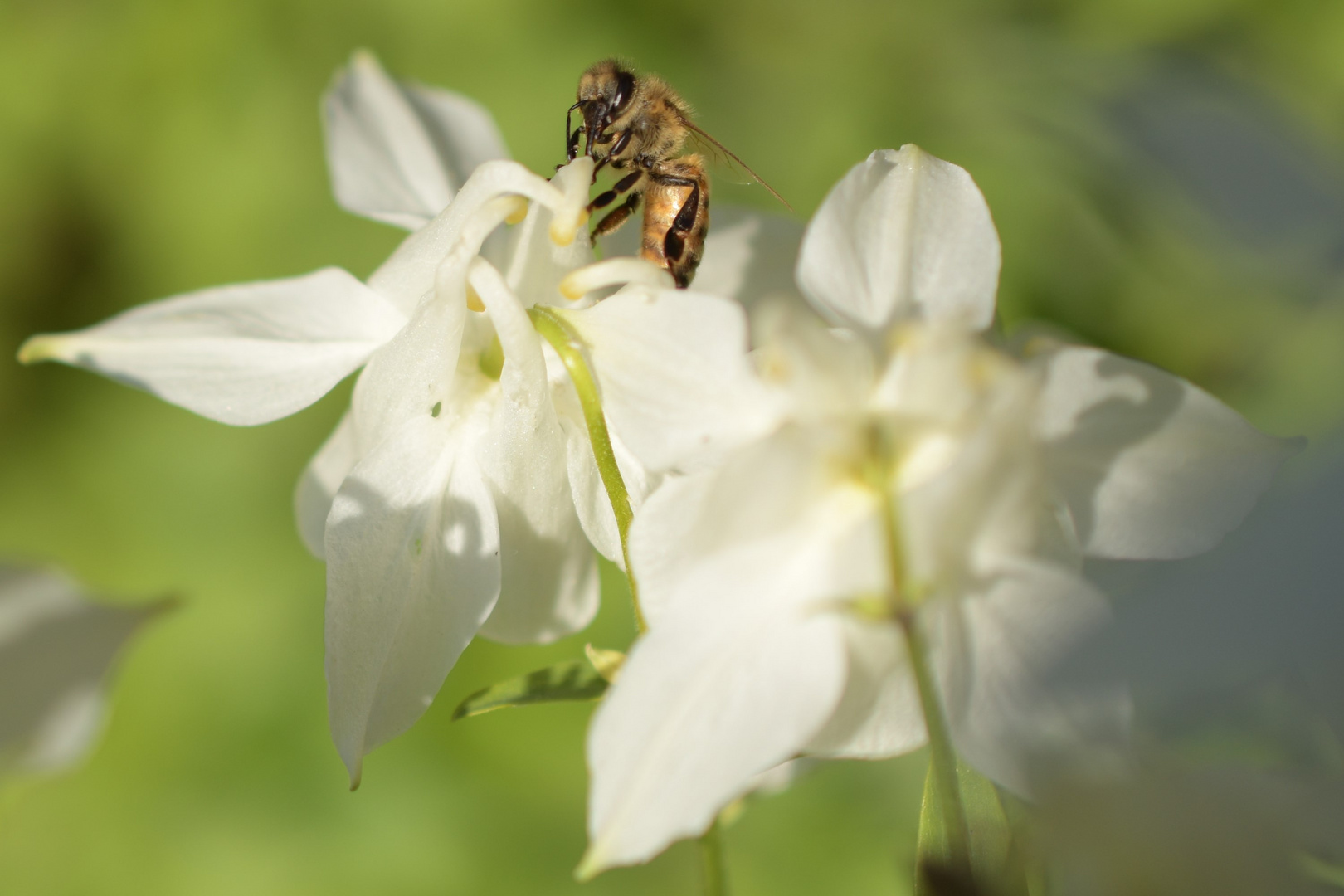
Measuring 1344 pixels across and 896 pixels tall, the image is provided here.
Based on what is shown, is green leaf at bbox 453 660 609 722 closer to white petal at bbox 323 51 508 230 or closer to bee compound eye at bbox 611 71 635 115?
white petal at bbox 323 51 508 230

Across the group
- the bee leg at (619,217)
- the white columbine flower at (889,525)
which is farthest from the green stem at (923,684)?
the bee leg at (619,217)

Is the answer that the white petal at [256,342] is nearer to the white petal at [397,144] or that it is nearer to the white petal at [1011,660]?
the white petal at [397,144]

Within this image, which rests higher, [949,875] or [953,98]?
[949,875]

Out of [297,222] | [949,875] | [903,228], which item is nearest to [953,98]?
[297,222]

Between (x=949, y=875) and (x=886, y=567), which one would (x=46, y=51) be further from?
(x=949, y=875)

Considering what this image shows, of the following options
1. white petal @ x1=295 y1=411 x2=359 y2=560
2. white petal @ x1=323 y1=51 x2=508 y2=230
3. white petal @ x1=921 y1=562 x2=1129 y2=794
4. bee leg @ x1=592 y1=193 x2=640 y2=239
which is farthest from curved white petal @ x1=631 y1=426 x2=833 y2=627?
bee leg @ x1=592 y1=193 x2=640 y2=239
